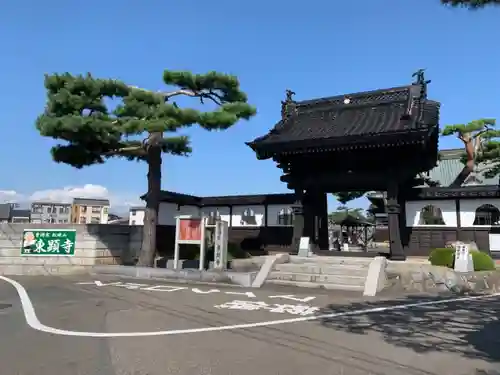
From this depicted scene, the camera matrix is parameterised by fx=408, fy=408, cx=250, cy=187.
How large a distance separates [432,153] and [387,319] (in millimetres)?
9284

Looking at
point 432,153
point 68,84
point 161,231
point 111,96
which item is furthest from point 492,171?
point 68,84

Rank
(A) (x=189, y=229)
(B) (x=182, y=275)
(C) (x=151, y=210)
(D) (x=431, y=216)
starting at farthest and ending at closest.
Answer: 1. (D) (x=431, y=216)
2. (C) (x=151, y=210)
3. (A) (x=189, y=229)
4. (B) (x=182, y=275)

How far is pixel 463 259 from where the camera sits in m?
12.5

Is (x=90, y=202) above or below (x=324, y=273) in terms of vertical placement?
above

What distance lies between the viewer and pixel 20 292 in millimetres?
11227

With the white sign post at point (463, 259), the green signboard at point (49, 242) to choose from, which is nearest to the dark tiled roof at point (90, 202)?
the green signboard at point (49, 242)

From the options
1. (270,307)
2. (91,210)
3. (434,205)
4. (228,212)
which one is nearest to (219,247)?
(270,307)

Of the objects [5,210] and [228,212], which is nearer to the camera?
[228,212]

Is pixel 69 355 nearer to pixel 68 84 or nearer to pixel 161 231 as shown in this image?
pixel 68 84

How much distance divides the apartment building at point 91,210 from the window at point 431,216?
182 feet

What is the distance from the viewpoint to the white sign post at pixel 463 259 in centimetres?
1250

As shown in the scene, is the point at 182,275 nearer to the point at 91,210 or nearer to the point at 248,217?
the point at 248,217

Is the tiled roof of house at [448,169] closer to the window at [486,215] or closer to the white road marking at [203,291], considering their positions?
the window at [486,215]

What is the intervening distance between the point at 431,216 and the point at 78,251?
1446 cm
